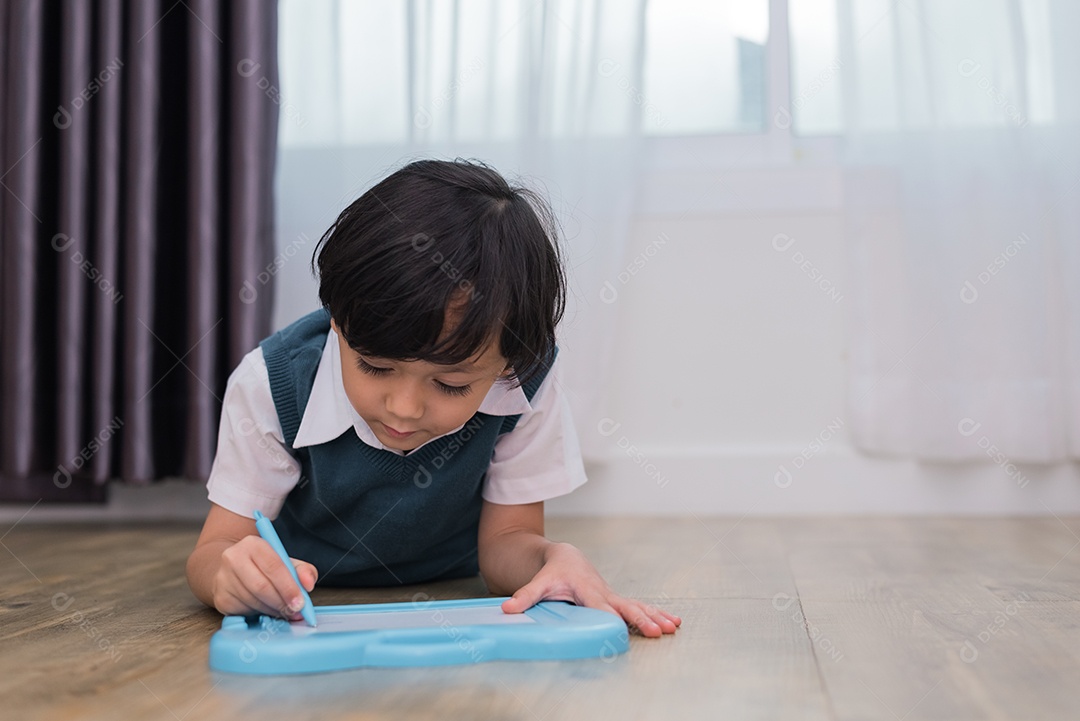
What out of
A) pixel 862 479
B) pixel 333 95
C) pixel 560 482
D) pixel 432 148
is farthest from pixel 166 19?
pixel 862 479

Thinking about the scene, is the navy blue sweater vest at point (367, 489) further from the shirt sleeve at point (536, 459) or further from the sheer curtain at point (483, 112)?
the sheer curtain at point (483, 112)

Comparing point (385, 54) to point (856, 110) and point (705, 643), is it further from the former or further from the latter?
point (705, 643)

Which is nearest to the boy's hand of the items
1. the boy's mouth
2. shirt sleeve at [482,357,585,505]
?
the boy's mouth

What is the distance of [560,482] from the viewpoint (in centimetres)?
110

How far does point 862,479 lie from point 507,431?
0.96m

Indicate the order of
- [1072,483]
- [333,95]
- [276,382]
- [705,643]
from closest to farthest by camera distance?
[705,643] → [276,382] → [1072,483] → [333,95]

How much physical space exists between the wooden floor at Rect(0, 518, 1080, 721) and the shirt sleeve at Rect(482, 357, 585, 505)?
0.12 meters

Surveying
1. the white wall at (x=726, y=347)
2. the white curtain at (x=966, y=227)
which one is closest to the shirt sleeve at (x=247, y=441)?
the white wall at (x=726, y=347)

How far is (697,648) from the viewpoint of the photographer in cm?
81

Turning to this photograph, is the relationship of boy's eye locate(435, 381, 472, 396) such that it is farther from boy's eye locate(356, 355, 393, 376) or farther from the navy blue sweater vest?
the navy blue sweater vest

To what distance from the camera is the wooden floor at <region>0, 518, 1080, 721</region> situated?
25.4 inches

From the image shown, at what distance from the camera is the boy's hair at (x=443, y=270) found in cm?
82

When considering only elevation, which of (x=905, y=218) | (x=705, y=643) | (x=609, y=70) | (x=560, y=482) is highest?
(x=609, y=70)

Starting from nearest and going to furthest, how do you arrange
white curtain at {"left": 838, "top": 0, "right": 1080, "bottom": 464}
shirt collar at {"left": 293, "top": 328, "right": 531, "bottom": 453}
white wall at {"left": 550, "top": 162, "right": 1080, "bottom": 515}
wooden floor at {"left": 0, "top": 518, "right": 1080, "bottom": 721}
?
1. wooden floor at {"left": 0, "top": 518, "right": 1080, "bottom": 721}
2. shirt collar at {"left": 293, "top": 328, "right": 531, "bottom": 453}
3. white curtain at {"left": 838, "top": 0, "right": 1080, "bottom": 464}
4. white wall at {"left": 550, "top": 162, "right": 1080, "bottom": 515}
